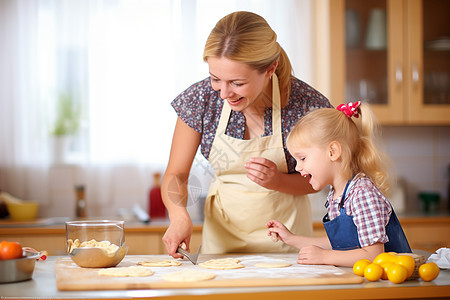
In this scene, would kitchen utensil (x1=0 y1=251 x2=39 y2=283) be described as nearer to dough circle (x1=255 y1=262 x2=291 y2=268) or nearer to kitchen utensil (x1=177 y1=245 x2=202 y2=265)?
kitchen utensil (x1=177 y1=245 x2=202 y2=265)

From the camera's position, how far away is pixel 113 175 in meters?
3.05

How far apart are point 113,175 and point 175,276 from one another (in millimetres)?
1953

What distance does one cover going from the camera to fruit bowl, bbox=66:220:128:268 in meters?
1.30

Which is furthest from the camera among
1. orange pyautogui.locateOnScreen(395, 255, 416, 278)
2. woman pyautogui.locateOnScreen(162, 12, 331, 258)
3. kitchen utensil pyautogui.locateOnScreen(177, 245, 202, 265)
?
woman pyautogui.locateOnScreen(162, 12, 331, 258)

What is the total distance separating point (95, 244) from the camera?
1.33 metres

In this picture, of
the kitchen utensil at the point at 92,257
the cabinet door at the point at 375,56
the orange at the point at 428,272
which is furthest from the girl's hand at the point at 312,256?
the cabinet door at the point at 375,56

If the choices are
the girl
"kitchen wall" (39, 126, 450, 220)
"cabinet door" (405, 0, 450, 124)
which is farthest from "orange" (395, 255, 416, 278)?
"cabinet door" (405, 0, 450, 124)

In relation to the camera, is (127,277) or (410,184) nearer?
(127,277)

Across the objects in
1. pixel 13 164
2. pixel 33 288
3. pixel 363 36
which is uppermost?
pixel 363 36

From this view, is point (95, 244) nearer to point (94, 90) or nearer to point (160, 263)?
point (160, 263)

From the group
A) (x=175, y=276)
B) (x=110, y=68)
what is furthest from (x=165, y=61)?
(x=175, y=276)

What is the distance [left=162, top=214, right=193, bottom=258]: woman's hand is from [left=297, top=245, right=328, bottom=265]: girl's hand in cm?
34

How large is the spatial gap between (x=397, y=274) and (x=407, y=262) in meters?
0.05

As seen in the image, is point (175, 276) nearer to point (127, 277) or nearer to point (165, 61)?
point (127, 277)
